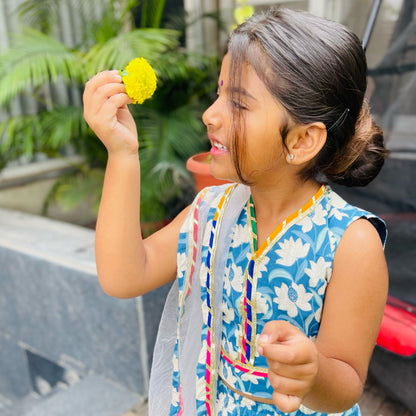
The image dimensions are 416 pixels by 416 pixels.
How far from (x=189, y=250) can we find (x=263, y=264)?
17cm

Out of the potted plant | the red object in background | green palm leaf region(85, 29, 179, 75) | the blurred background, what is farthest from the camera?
the potted plant

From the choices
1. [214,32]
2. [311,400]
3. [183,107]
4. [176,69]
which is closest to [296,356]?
[311,400]

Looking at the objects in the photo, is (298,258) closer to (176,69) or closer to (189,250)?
(189,250)

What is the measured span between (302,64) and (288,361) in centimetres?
Result: 47

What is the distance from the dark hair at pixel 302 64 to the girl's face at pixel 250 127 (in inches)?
0.4

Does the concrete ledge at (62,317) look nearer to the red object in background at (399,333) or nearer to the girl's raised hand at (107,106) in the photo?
the red object in background at (399,333)

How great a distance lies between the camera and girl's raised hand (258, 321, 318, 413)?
58cm

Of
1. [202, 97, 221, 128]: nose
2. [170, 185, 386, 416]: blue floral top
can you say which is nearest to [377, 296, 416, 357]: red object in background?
[170, 185, 386, 416]: blue floral top

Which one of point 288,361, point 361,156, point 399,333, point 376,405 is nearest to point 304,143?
point 361,156

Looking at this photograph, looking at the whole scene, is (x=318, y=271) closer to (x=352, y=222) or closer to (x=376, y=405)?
(x=352, y=222)

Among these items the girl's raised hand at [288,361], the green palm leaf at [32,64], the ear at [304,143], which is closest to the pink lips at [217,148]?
the ear at [304,143]

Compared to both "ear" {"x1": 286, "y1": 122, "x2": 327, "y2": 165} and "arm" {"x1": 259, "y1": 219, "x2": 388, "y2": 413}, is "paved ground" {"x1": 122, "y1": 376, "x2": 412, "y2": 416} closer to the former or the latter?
"arm" {"x1": 259, "y1": 219, "x2": 388, "y2": 413}

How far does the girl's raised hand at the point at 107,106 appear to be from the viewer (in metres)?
0.82

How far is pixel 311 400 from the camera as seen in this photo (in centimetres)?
73
